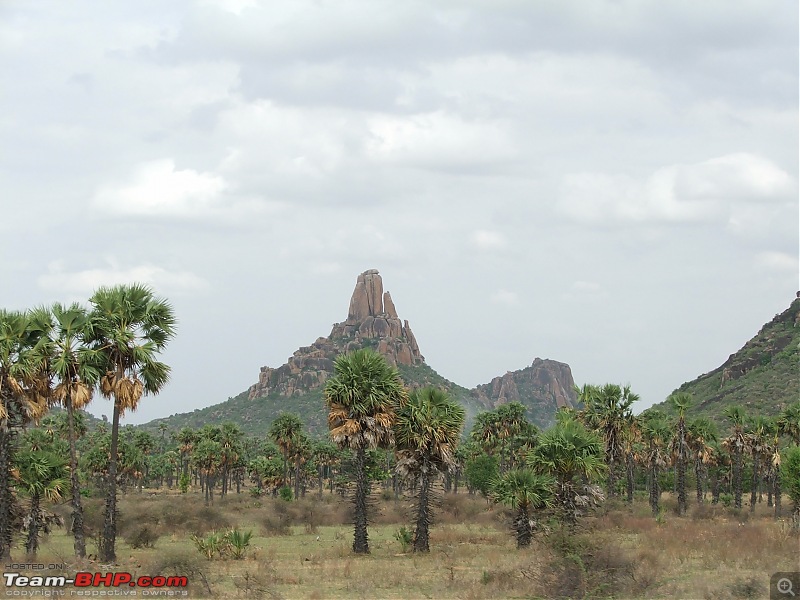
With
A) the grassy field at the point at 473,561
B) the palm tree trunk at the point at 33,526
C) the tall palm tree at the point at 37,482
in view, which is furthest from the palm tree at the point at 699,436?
the palm tree trunk at the point at 33,526

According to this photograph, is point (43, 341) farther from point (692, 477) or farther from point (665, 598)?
point (692, 477)

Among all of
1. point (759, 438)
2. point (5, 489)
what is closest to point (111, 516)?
point (5, 489)

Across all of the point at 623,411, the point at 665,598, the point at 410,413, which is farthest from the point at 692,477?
the point at 665,598

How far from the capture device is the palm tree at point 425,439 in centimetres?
3519

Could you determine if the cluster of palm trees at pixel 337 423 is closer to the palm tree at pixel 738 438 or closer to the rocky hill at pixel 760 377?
the palm tree at pixel 738 438

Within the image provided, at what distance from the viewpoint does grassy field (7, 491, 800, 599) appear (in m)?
22.5

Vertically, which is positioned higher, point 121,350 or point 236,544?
point 121,350

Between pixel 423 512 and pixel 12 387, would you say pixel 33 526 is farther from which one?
pixel 423 512

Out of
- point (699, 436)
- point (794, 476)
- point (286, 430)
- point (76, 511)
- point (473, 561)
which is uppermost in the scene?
point (286, 430)

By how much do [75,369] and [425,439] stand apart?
14.8 m

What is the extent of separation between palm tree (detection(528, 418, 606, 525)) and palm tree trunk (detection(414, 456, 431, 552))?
15.3ft

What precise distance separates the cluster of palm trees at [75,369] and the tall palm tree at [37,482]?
69mm

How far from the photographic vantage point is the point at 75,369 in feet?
93.3

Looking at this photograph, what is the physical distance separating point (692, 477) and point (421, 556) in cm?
6788
